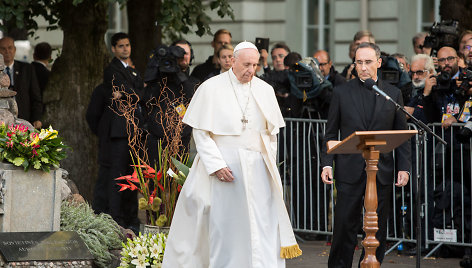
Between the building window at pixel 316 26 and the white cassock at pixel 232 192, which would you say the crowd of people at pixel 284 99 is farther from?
the building window at pixel 316 26

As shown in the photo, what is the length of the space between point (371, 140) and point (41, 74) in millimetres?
7876

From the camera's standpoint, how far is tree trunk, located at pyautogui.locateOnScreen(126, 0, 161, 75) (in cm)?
1509

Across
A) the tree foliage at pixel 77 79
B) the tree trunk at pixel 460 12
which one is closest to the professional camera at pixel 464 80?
the tree trunk at pixel 460 12

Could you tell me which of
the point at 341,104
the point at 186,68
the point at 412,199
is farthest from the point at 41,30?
the point at 341,104

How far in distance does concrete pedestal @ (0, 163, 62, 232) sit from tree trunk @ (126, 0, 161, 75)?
227 inches

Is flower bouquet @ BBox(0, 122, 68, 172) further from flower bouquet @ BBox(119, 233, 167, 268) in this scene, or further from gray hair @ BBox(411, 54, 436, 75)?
gray hair @ BBox(411, 54, 436, 75)

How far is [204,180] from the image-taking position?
8.59 metres

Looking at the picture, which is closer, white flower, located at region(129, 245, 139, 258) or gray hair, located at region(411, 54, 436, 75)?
white flower, located at region(129, 245, 139, 258)

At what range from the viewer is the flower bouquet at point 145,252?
903 cm

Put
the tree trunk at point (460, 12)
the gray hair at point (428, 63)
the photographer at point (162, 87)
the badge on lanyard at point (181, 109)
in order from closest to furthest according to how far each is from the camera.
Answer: the badge on lanyard at point (181, 109) → the photographer at point (162, 87) → the gray hair at point (428, 63) → the tree trunk at point (460, 12)

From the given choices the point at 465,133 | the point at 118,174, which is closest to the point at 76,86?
the point at 118,174

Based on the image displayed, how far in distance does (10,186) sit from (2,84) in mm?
1498

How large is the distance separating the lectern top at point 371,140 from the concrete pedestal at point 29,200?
110 inches

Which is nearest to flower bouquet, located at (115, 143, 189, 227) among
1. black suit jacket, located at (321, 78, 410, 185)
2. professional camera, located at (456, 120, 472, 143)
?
black suit jacket, located at (321, 78, 410, 185)
